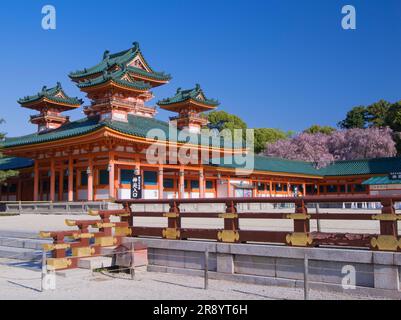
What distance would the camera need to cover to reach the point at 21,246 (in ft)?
49.3

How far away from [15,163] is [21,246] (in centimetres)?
3179

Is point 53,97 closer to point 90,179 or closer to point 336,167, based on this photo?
point 90,179

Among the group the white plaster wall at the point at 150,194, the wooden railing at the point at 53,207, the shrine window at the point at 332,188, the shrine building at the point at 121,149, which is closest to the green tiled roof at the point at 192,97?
the shrine building at the point at 121,149

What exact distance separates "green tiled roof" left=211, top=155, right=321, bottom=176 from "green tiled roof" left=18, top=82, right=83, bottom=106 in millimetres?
15607

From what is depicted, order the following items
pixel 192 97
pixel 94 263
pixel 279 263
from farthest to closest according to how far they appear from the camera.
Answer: pixel 192 97
pixel 94 263
pixel 279 263

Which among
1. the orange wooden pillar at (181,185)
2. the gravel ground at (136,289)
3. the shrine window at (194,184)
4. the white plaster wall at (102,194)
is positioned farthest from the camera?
the shrine window at (194,184)

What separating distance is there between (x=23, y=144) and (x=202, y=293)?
29.8 meters

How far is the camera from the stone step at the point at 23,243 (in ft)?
46.8

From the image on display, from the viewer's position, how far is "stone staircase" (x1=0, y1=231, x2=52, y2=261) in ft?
44.4

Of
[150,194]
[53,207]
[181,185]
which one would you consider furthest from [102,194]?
[181,185]

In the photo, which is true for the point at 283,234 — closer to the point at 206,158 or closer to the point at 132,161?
the point at 132,161

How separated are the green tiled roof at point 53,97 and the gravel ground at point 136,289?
1237 inches

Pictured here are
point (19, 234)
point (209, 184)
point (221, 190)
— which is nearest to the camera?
point (19, 234)

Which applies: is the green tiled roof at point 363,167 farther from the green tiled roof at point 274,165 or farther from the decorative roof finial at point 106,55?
the decorative roof finial at point 106,55
